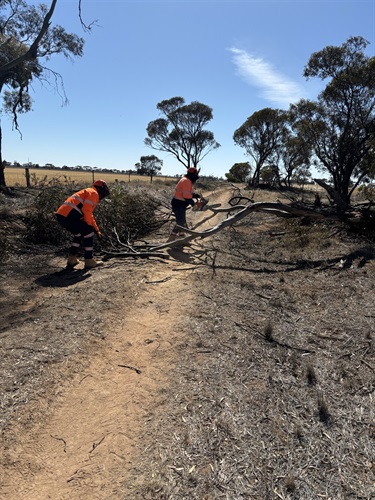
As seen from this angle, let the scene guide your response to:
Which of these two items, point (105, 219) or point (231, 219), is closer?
point (231, 219)

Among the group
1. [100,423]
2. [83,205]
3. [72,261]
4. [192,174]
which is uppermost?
[192,174]

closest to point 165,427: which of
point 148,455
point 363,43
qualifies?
point 148,455

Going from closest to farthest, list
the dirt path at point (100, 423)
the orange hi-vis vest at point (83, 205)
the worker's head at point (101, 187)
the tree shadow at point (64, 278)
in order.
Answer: the dirt path at point (100, 423) < the tree shadow at point (64, 278) < the orange hi-vis vest at point (83, 205) < the worker's head at point (101, 187)

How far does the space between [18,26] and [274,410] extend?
17.5 meters

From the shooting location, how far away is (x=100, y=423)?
9.16 ft

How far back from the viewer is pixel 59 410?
2.90m

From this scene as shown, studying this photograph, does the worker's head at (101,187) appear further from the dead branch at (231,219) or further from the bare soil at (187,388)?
the bare soil at (187,388)

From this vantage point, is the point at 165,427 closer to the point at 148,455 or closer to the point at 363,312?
the point at 148,455

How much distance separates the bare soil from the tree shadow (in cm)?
7

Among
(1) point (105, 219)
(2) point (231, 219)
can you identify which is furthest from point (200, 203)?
(1) point (105, 219)

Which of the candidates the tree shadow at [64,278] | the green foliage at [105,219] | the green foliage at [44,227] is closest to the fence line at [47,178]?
the green foliage at [105,219]

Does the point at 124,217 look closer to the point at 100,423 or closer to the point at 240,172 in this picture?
the point at 100,423

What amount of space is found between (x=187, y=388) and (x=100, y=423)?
0.78 m

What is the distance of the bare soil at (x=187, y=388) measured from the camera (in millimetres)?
2350
